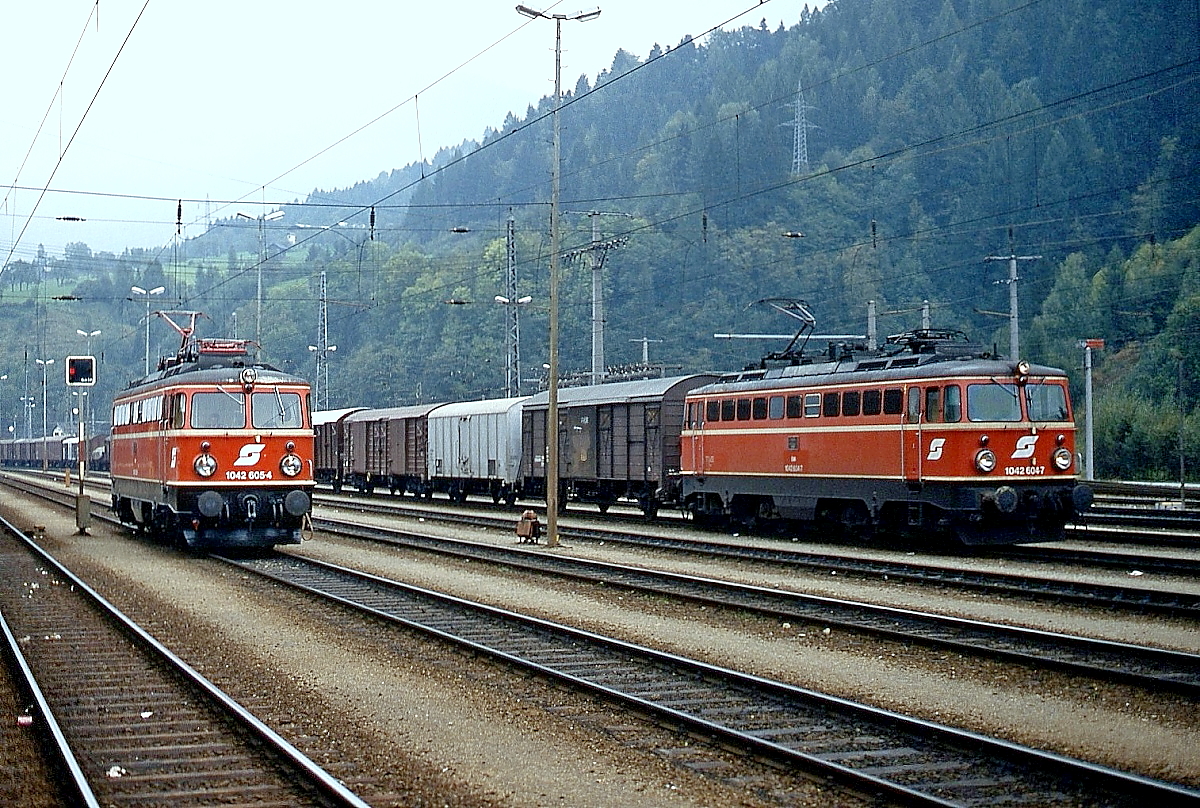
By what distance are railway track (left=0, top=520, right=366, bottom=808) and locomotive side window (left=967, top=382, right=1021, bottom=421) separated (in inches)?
564

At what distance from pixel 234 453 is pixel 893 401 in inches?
466

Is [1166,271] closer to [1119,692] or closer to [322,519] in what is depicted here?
[322,519]

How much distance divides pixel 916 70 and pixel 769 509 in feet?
307

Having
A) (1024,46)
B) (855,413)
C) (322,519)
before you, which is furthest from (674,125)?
(855,413)

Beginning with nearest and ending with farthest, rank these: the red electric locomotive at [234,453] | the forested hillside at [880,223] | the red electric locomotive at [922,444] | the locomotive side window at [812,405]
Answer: the red electric locomotive at [922,444]
the red electric locomotive at [234,453]
the locomotive side window at [812,405]
the forested hillside at [880,223]

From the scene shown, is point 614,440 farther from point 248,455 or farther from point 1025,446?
point 1025,446

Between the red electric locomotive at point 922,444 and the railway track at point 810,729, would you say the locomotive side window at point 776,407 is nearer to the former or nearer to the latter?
the red electric locomotive at point 922,444

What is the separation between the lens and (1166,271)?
239 feet

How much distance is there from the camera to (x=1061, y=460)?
78.6 ft

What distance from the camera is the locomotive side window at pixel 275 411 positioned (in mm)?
24922

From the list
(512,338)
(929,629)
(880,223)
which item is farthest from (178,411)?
(880,223)

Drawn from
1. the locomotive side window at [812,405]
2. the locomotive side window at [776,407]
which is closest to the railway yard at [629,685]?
the locomotive side window at [812,405]

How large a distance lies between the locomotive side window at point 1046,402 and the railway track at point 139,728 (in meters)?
15.5

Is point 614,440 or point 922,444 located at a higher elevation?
point 614,440
